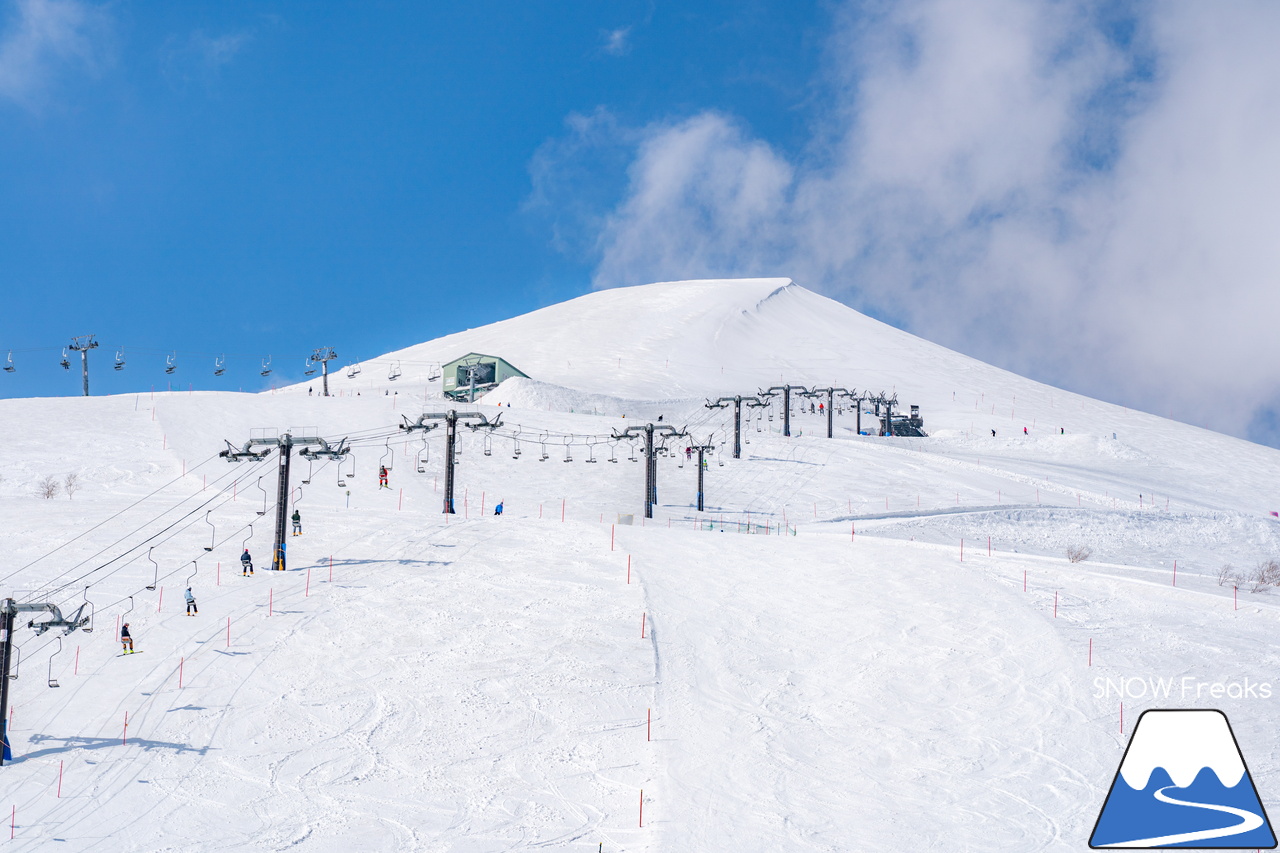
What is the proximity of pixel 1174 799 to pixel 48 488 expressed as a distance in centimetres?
5351

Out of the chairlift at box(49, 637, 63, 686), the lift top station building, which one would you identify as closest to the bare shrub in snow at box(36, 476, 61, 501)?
the chairlift at box(49, 637, 63, 686)

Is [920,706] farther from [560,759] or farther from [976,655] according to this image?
[560,759]

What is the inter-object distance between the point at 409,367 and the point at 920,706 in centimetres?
11264

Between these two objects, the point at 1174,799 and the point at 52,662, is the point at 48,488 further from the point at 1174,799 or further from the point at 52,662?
the point at 1174,799

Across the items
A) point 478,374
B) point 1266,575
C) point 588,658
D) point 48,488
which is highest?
point 478,374

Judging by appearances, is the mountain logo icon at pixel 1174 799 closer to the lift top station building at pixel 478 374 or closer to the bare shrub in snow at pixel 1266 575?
the bare shrub in snow at pixel 1266 575

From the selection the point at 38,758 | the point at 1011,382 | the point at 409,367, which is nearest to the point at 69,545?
the point at 38,758

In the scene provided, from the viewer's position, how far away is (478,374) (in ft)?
334

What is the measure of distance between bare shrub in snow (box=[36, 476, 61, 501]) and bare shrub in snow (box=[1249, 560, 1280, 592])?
2197 inches

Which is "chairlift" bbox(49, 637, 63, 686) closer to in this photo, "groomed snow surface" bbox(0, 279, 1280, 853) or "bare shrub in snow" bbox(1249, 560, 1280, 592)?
"groomed snow surface" bbox(0, 279, 1280, 853)

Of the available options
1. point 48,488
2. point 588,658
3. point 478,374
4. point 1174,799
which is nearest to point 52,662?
point 588,658

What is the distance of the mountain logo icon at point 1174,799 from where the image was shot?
12.1 m

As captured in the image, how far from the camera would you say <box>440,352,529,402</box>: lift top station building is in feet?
330

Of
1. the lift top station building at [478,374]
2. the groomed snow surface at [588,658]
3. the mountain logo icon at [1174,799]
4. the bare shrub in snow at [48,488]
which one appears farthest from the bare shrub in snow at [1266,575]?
the lift top station building at [478,374]
